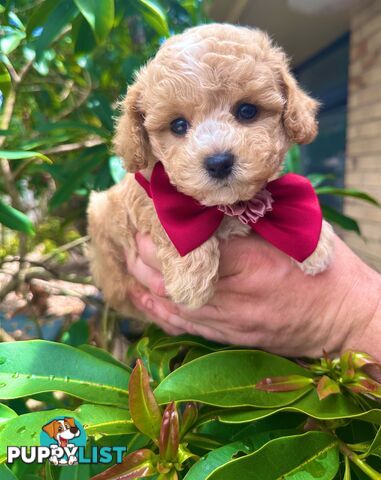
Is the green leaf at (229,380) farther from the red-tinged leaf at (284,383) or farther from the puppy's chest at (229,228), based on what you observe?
the puppy's chest at (229,228)

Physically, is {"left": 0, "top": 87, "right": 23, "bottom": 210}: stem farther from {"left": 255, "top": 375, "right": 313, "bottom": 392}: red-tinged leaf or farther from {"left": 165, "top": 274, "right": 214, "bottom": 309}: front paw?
{"left": 255, "top": 375, "right": 313, "bottom": 392}: red-tinged leaf

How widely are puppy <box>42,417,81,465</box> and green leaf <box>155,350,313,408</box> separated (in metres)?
0.17

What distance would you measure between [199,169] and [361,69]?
12.7 feet

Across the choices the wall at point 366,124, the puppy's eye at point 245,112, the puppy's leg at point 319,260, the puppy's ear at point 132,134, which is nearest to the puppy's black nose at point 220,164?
the puppy's eye at point 245,112

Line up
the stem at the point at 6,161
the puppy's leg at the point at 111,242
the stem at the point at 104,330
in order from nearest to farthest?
the puppy's leg at the point at 111,242 → the stem at the point at 6,161 → the stem at the point at 104,330

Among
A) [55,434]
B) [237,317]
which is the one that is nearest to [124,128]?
[237,317]

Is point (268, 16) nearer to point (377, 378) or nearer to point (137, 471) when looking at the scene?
A: point (377, 378)

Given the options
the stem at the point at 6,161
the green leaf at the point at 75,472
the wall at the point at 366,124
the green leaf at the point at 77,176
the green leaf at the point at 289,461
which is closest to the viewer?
the green leaf at the point at 289,461

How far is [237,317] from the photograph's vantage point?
3.78 ft

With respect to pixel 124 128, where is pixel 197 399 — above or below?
below

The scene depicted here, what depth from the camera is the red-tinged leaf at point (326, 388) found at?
0.84 metres

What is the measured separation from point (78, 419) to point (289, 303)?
0.60 m

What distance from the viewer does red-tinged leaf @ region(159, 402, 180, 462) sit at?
0.74m

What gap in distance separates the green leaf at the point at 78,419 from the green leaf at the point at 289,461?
0.23m
